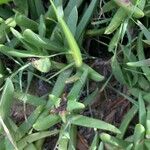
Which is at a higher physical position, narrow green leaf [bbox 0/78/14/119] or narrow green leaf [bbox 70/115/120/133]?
narrow green leaf [bbox 0/78/14/119]

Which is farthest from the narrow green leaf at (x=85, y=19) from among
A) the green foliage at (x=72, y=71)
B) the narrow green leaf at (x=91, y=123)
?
the narrow green leaf at (x=91, y=123)

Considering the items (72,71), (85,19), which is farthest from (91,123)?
(85,19)

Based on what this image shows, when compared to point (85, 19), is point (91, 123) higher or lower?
lower

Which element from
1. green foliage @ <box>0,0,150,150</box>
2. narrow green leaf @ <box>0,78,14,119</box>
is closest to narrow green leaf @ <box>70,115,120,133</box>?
green foliage @ <box>0,0,150,150</box>

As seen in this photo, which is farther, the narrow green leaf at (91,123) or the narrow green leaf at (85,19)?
the narrow green leaf at (85,19)

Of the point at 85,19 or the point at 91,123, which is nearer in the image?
the point at 91,123

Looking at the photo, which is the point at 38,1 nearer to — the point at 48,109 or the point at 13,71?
the point at 13,71

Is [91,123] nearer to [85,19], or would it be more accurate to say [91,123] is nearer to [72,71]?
[72,71]

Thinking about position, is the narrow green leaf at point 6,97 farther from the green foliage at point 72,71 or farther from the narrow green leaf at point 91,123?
the narrow green leaf at point 91,123

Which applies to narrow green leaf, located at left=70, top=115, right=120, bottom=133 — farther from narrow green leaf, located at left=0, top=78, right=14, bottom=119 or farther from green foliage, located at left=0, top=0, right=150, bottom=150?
narrow green leaf, located at left=0, top=78, right=14, bottom=119

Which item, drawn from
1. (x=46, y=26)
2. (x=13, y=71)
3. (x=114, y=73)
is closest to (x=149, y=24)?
(x=114, y=73)

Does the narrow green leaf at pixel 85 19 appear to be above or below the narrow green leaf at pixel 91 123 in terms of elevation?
above
